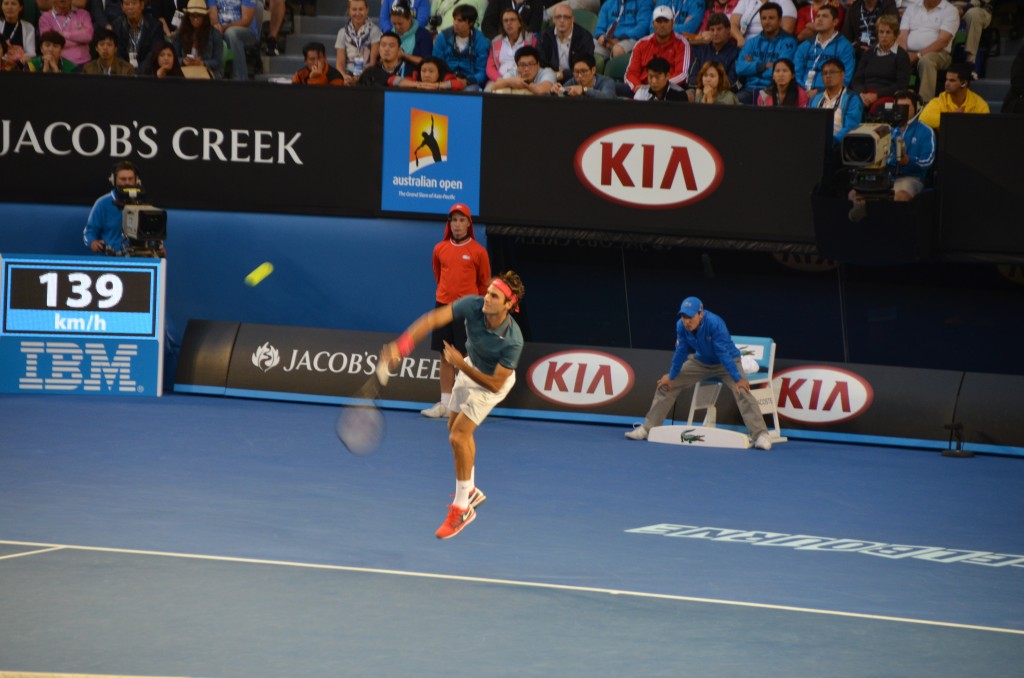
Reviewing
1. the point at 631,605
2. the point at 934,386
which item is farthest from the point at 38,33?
the point at 631,605

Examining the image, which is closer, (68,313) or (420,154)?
(68,313)

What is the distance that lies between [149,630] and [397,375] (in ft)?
28.9

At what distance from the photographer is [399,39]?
1827 cm

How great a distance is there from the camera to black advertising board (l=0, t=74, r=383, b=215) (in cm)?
1748

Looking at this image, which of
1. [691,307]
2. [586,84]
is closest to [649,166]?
[586,84]

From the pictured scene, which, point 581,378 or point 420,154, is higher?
point 420,154

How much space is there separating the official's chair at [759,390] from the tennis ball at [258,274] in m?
5.01

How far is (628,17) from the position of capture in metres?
18.4

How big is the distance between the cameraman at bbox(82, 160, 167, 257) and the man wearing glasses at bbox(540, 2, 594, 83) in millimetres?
5172

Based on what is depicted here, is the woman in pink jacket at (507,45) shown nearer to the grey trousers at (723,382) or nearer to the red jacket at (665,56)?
the red jacket at (665,56)

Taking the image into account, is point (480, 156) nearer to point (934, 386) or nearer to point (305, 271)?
point (305, 271)

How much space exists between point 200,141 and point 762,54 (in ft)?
22.4

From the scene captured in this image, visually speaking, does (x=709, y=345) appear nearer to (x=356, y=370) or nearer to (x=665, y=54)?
(x=665, y=54)

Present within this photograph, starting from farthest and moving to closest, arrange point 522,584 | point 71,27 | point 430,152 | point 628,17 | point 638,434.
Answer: point 71,27, point 628,17, point 430,152, point 638,434, point 522,584
